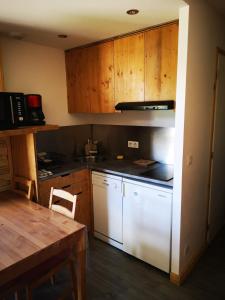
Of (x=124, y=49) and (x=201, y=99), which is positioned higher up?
(x=124, y=49)

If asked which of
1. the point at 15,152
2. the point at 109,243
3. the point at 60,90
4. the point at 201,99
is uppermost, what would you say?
the point at 60,90

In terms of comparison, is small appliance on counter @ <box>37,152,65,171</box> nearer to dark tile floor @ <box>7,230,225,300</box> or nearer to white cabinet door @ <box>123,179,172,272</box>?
white cabinet door @ <box>123,179,172,272</box>

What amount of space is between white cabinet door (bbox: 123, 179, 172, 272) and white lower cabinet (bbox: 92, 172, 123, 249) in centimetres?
9

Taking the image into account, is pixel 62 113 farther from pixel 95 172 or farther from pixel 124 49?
pixel 124 49

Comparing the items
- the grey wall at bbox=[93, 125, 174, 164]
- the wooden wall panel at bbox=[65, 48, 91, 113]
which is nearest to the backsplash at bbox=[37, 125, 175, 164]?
the grey wall at bbox=[93, 125, 174, 164]

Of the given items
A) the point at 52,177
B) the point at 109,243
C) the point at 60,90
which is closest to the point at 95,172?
the point at 52,177

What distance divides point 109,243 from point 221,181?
5.14ft

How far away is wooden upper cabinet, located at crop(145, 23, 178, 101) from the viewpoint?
2.07 meters

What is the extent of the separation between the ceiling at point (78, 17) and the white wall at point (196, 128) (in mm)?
314

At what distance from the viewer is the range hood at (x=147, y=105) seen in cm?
208

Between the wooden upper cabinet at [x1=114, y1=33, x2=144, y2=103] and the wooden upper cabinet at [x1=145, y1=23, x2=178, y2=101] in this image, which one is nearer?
the wooden upper cabinet at [x1=145, y1=23, x2=178, y2=101]

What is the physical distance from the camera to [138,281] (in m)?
2.20

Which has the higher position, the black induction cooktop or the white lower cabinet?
the black induction cooktop

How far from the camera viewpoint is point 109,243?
2.78 m
